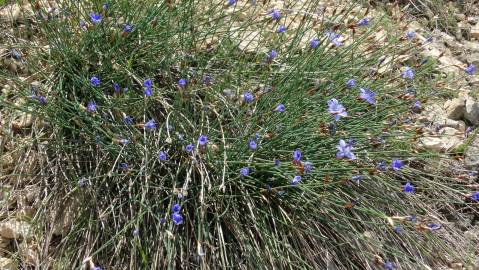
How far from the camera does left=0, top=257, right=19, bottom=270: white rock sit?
7.35 feet

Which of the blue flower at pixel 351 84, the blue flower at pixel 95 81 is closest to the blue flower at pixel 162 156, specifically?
the blue flower at pixel 95 81

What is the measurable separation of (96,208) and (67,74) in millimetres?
663

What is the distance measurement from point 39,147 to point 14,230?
368mm

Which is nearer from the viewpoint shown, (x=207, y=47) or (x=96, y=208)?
(x=96, y=208)

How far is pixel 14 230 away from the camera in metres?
2.33

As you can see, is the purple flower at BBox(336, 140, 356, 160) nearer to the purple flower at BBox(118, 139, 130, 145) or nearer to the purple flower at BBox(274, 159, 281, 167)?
the purple flower at BBox(274, 159, 281, 167)

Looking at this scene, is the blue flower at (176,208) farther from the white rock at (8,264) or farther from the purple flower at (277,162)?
the white rock at (8,264)

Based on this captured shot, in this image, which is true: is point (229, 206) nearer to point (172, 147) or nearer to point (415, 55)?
point (172, 147)

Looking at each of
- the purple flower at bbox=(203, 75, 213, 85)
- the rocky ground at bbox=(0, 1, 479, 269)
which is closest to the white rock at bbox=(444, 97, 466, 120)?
the rocky ground at bbox=(0, 1, 479, 269)

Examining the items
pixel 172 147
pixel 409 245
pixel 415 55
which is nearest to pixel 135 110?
pixel 172 147

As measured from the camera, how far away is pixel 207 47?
9.48ft

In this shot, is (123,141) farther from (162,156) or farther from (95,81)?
(95,81)

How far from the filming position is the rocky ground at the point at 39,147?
2.36 m

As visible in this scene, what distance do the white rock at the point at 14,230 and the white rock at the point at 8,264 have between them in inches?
3.8
